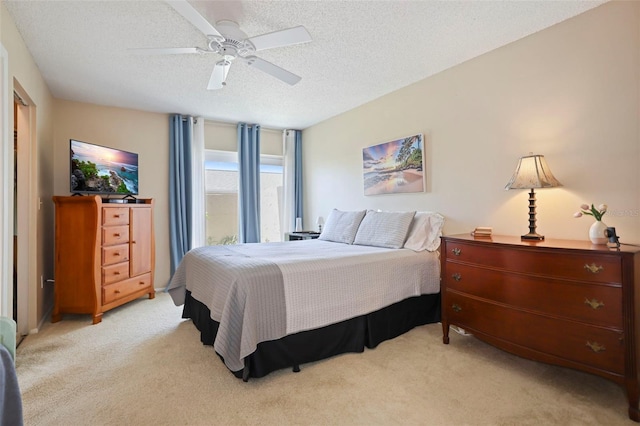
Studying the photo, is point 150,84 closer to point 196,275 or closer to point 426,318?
point 196,275

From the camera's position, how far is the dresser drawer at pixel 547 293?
179cm

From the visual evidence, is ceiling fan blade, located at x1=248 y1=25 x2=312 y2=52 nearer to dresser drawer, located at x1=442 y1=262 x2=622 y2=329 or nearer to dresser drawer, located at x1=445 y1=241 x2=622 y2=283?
dresser drawer, located at x1=445 y1=241 x2=622 y2=283

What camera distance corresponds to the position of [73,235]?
10.9ft

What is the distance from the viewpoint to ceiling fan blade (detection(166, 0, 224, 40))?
1776 mm

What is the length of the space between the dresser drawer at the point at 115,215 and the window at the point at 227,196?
1468mm

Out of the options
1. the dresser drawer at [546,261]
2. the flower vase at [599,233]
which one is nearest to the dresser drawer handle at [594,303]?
the dresser drawer at [546,261]

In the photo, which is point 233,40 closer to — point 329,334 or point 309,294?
point 309,294

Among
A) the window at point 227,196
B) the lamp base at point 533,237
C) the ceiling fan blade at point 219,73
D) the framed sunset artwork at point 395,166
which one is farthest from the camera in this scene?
the window at point 227,196

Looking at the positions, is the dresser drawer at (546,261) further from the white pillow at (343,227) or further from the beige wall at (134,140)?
the beige wall at (134,140)

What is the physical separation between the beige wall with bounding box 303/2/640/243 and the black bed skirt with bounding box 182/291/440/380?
93 centimetres

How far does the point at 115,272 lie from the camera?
3.53 metres

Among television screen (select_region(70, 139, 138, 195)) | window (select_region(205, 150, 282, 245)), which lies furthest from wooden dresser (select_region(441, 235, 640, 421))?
television screen (select_region(70, 139, 138, 195))

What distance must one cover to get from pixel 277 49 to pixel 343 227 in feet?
6.76

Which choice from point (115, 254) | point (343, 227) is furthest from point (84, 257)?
point (343, 227)
